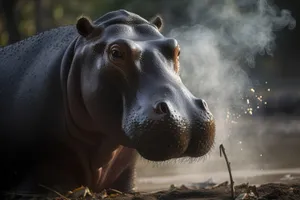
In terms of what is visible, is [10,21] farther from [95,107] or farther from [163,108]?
[163,108]

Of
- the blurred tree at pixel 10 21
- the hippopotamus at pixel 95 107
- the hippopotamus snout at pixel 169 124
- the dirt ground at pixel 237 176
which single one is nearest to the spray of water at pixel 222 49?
the dirt ground at pixel 237 176

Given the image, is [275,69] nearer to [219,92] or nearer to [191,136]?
[219,92]

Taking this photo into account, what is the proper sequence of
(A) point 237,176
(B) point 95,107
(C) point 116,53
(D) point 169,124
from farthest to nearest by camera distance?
1. (A) point 237,176
2. (B) point 95,107
3. (C) point 116,53
4. (D) point 169,124

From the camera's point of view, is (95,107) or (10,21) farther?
(10,21)

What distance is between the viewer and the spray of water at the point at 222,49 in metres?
7.76

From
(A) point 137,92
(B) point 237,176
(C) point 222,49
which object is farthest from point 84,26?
(C) point 222,49

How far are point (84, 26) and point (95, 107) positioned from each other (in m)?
0.60

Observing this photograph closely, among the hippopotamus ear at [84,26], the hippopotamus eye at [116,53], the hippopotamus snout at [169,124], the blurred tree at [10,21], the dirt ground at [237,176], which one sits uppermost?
the blurred tree at [10,21]

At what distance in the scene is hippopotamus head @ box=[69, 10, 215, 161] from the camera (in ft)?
13.9

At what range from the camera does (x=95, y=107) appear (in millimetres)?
4836

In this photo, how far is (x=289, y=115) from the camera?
51.6 ft

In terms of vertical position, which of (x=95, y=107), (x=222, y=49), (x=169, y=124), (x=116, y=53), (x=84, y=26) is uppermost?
(x=84, y=26)

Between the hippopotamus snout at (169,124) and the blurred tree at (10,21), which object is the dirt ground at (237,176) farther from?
the blurred tree at (10,21)

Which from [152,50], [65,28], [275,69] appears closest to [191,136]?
[152,50]
